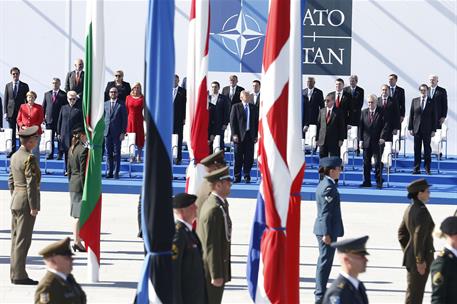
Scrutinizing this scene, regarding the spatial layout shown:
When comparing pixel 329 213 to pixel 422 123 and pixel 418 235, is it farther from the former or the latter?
pixel 422 123

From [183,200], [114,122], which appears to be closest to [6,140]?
[114,122]

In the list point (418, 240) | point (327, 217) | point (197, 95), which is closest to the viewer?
point (418, 240)

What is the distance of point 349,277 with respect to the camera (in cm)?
873

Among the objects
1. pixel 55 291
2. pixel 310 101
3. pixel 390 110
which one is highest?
pixel 310 101

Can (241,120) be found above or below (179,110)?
below

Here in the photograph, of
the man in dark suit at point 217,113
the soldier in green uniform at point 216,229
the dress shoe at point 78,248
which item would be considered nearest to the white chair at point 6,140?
the man in dark suit at point 217,113

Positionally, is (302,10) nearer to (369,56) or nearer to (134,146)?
(134,146)

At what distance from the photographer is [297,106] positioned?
11602 mm

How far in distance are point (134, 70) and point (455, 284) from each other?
21138mm

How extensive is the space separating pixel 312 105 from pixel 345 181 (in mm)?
1749

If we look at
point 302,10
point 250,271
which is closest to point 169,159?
point 250,271

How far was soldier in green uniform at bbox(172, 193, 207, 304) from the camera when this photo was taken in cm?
1023

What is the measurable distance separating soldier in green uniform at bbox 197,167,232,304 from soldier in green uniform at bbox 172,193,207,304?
120 centimetres

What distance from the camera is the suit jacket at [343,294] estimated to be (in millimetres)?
8602
